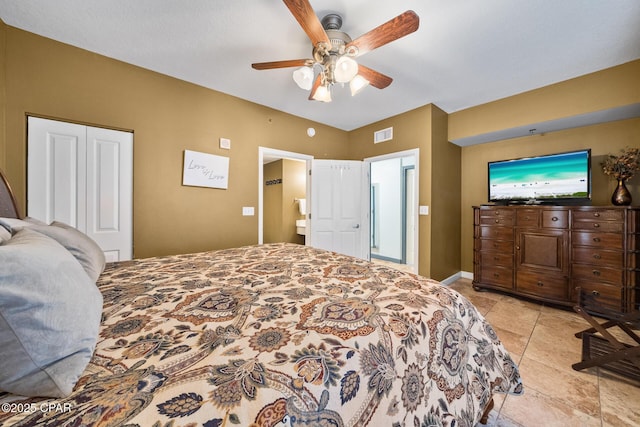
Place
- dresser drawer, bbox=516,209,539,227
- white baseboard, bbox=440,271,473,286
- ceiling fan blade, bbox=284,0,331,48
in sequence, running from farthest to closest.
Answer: white baseboard, bbox=440,271,473,286, dresser drawer, bbox=516,209,539,227, ceiling fan blade, bbox=284,0,331,48


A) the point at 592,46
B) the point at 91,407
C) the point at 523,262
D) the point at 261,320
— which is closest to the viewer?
the point at 91,407

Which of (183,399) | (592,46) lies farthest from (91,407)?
(592,46)

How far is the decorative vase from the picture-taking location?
2.41 metres

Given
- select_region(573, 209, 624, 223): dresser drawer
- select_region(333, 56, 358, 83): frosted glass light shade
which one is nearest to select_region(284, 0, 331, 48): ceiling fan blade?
select_region(333, 56, 358, 83): frosted glass light shade

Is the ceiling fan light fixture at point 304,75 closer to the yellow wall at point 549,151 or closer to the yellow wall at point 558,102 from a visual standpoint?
the yellow wall at point 558,102

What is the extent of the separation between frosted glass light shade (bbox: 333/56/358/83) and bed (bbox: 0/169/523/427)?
1.39 meters

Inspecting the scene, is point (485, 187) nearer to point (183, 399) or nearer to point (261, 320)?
point (261, 320)

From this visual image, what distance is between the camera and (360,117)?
360cm

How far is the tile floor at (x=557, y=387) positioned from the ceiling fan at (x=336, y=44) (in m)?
2.34

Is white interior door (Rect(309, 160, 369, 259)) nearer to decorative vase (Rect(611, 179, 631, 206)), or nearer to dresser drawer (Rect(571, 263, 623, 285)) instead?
dresser drawer (Rect(571, 263, 623, 285))

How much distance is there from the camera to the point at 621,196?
7.95ft

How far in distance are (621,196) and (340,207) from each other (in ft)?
10.2

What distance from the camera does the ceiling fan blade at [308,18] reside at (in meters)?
1.28

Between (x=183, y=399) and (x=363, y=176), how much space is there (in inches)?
144
